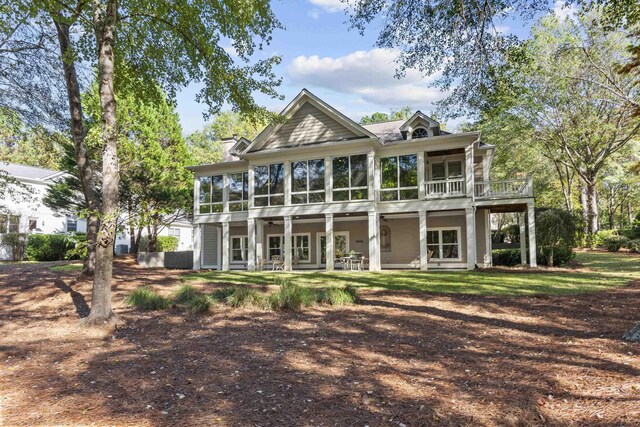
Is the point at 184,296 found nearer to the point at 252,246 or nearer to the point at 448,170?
the point at 252,246

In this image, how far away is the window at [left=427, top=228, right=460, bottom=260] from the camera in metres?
19.6

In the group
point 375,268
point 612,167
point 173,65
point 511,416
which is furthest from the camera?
point 612,167

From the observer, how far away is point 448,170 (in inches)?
774

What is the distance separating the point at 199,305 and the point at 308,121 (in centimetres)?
1327

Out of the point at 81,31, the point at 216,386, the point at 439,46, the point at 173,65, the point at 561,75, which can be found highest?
the point at 561,75

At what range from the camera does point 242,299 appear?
9148mm

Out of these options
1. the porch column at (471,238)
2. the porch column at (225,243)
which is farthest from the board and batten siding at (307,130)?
the porch column at (471,238)

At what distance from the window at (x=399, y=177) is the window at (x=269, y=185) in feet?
16.6

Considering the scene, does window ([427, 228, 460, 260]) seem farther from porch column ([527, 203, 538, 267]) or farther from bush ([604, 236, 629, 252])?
bush ([604, 236, 629, 252])

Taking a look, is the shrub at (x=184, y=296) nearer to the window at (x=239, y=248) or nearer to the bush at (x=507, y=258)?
the window at (x=239, y=248)

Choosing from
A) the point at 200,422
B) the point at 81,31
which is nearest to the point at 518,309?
the point at 200,422

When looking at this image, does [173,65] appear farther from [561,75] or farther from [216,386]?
[561,75]

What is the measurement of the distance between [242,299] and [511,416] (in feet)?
22.0

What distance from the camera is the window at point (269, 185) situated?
66.9ft
